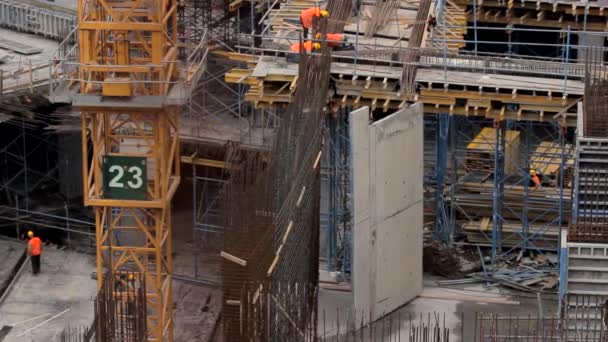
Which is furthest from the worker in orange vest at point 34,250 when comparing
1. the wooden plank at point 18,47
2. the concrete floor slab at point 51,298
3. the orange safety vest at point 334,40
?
the orange safety vest at point 334,40

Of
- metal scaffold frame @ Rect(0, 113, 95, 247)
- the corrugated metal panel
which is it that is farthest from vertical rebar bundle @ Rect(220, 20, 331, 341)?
the corrugated metal panel

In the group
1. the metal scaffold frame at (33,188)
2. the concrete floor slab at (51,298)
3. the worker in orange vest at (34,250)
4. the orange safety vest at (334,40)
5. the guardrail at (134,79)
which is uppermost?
the orange safety vest at (334,40)

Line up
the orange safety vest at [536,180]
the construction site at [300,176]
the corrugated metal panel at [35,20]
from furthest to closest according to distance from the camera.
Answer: the corrugated metal panel at [35,20] → the orange safety vest at [536,180] → the construction site at [300,176]

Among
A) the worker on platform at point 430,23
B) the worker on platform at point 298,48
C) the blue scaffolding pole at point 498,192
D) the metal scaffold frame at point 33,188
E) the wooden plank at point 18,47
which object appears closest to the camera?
the blue scaffolding pole at point 498,192

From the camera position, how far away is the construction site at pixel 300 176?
33656 mm

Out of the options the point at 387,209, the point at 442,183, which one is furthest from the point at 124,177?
the point at 442,183

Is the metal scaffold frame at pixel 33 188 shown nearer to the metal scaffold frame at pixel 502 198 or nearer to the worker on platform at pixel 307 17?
the worker on platform at pixel 307 17

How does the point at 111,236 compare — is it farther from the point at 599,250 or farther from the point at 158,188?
the point at 599,250

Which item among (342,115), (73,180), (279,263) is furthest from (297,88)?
(73,180)

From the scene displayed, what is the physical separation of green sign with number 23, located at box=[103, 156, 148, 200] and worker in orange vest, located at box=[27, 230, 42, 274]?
6057 millimetres

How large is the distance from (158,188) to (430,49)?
7.76 m

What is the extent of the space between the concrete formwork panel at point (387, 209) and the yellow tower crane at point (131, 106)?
3.83 meters

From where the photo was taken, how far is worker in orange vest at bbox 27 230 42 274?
41.5 m

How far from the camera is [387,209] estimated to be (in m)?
37.7
